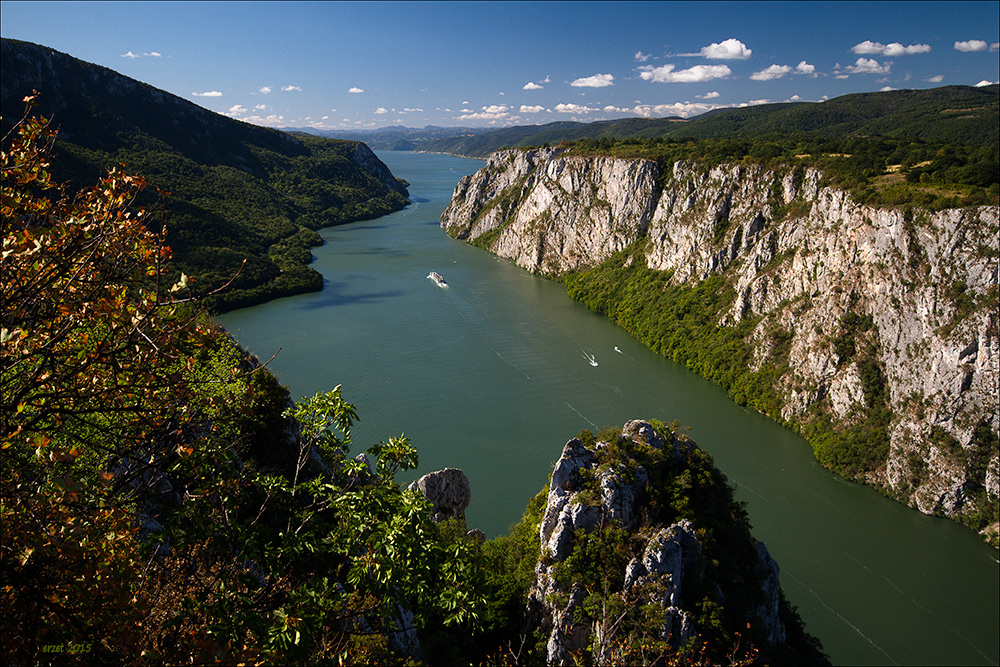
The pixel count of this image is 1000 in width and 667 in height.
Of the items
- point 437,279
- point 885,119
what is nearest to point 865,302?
point 437,279

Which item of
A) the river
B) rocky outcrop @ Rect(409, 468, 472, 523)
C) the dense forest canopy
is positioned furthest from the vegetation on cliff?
the dense forest canopy

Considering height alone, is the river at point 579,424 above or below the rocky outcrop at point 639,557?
below

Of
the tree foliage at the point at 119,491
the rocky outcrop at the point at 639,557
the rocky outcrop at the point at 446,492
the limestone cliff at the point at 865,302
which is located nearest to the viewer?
the tree foliage at the point at 119,491

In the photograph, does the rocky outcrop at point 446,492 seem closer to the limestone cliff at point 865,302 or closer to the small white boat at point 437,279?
the limestone cliff at point 865,302

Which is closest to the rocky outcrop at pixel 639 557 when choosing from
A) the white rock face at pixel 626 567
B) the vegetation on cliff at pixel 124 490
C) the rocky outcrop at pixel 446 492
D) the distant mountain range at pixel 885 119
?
the white rock face at pixel 626 567

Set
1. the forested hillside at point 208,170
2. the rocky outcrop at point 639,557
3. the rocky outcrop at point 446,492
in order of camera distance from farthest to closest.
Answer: the forested hillside at point 208,170 < the rocky outcrop at point 446,492 < the rocky outcrop at point 639,557

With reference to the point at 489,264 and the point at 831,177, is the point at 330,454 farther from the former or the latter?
the point at 489,264
